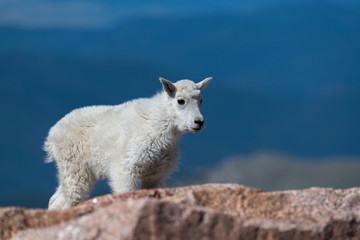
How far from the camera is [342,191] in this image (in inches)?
229

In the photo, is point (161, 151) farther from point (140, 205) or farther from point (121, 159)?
point (140, 205)

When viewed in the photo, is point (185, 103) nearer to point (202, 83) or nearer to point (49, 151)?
point (202, 83)

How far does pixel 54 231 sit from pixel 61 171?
445 cm

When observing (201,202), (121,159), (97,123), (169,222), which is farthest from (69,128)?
(169,222)

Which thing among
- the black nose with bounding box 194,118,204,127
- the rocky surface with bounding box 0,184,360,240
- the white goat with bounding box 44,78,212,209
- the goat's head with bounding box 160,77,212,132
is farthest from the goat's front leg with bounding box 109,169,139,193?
the rocky surface with bounding box 0,184,360,240

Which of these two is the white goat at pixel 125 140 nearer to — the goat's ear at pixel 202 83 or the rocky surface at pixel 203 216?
the goat's ear at pixel 202 83

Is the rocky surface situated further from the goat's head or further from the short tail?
the short tail

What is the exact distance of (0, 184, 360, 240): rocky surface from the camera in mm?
4336

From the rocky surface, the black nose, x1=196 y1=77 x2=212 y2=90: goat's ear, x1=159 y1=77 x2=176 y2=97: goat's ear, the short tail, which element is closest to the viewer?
the rocky surface

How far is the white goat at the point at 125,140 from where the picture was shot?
26.0 ft

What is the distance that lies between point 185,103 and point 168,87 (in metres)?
0.37

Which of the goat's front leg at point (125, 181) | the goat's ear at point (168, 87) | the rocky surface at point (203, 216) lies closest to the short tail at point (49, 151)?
the goat's front leg at point (125, 181)

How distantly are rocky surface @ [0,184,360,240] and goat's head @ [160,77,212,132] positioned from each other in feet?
7.31

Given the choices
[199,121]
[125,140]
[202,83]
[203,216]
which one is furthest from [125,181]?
[203,216]
